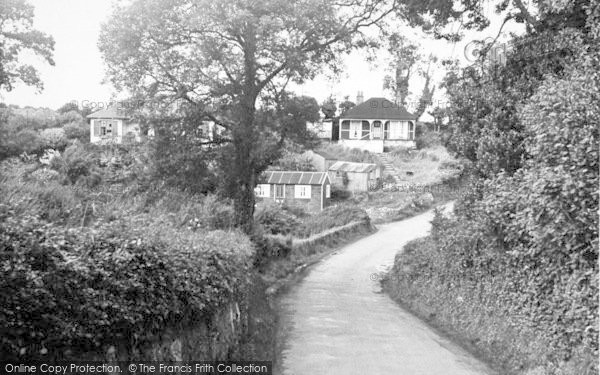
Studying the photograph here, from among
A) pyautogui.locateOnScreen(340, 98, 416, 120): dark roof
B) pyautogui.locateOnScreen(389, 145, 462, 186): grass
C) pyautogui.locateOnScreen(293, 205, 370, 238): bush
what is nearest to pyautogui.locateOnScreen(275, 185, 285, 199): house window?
pyautogui.locateOnScreen(389, 145, 462, 186): grass

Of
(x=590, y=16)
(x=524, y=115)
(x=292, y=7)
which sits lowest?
(x=524, y=115)

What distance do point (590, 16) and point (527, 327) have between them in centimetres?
648

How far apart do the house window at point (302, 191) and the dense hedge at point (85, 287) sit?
1835 inches

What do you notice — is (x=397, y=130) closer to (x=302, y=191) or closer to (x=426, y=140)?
(x=426, y=140)

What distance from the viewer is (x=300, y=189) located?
55.7 meters

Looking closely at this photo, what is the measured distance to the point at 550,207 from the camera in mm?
9891

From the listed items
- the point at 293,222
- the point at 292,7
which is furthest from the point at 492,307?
the point at 293,222

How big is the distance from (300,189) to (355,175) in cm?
590

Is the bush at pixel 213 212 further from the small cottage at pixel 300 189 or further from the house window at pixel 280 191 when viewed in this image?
the house window at pixel 280 191

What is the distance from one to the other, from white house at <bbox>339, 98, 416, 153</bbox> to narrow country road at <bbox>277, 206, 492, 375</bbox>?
155 feet

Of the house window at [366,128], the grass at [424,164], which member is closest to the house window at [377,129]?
the house window at [366,128]

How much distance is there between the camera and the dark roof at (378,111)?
69.8 m

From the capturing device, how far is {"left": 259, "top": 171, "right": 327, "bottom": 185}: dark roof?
55000 millimetres

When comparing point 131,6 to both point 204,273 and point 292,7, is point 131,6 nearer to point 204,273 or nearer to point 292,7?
point 292,7
